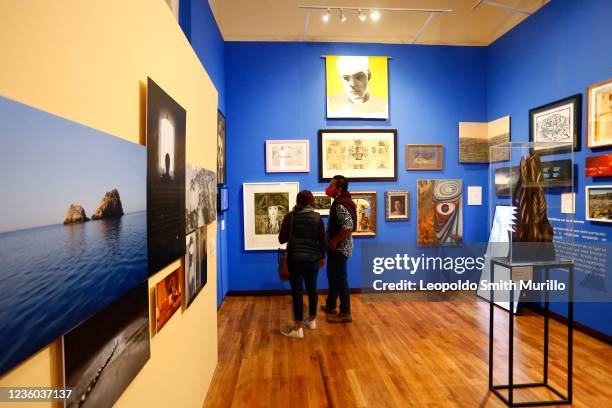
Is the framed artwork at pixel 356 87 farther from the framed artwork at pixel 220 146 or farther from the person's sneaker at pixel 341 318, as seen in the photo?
the person's sneaker at pixel 341 318

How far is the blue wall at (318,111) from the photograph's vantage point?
228 inches

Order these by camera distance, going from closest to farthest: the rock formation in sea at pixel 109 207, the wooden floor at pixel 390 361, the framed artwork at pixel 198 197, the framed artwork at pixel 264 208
A: the rock formation in sea at pixel 109 207 < the framed artwork at pixel 198 197 < the wooden floor at pixel 390 361 < the framed artwork at pixel 264 208

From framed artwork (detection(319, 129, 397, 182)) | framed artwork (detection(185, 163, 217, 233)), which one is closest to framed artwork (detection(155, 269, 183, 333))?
framed artwork (detection(185, 163, 217, 233))

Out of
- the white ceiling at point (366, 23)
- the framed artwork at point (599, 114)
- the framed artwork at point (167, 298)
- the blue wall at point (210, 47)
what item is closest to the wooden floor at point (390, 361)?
the blue wall at point (210, 47)

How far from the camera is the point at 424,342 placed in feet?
12.8

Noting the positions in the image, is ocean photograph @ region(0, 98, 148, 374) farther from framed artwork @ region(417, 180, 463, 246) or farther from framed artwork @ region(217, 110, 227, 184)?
framed artwork @ region(417, 180, 463, 246)

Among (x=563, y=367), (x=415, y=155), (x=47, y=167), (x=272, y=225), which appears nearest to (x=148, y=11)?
(x=47, y=167)

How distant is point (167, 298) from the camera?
1777 mm

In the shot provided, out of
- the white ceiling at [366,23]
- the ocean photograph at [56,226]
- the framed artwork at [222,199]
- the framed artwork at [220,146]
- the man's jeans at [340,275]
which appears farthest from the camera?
the white ceiling at [366,23]

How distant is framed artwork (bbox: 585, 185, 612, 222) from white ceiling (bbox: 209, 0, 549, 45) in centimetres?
279

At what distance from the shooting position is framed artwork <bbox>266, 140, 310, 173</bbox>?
5801 mm

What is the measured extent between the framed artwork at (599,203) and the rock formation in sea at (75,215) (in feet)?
15.2

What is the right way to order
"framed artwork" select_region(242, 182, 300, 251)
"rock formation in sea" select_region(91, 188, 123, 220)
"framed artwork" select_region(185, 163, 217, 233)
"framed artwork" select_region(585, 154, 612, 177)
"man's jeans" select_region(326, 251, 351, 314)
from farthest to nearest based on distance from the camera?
"framed artwork" select_region(242, 182, 300, 251) → "man's jeans" select_region(326, 251, 351, 314) → "framed artwork" select_region(585, 154, 612, 177) → "framed artwork" select_region(185, 163, 217, 233) → "rock formation in sea" select_region(91, 188, 123, 220)

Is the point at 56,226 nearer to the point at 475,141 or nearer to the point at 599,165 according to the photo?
the point at 599,165
